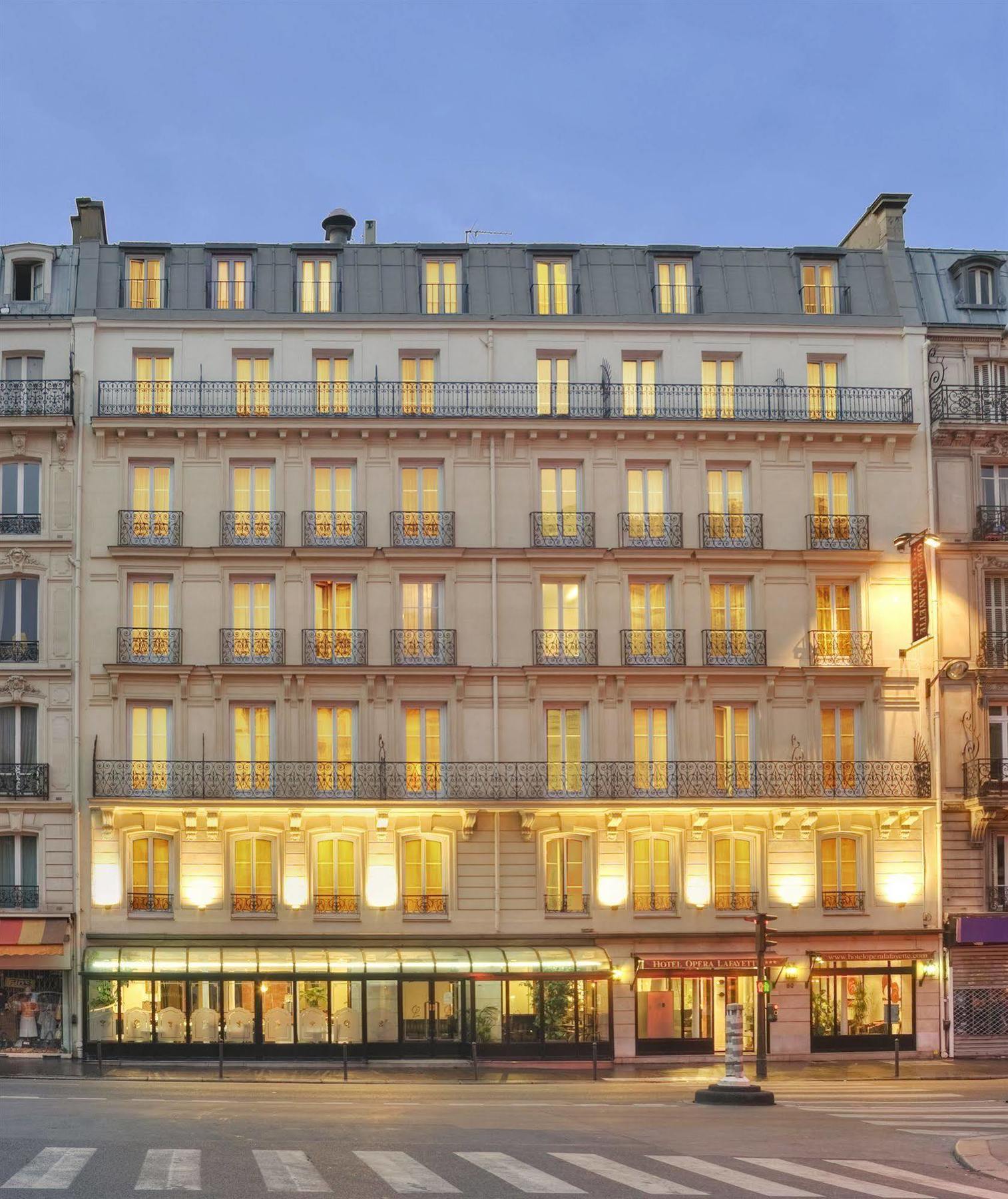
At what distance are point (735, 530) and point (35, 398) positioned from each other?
59.1ft

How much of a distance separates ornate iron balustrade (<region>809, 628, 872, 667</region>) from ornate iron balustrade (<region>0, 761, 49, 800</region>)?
63.1 ft

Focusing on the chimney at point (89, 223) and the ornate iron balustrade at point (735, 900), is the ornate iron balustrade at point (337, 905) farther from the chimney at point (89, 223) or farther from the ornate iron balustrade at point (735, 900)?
the chimney at point (89, 223)

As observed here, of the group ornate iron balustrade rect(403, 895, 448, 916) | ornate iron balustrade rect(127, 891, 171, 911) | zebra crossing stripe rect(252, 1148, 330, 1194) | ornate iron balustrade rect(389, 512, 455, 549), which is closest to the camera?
→ zebra crossing stripe rect(252, 1148, 330, 1194)

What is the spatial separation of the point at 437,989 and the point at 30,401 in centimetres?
1776

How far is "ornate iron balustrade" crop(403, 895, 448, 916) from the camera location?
42.9m

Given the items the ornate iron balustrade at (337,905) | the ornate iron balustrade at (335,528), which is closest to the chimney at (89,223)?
the ornate iron balustrade at (335,528)

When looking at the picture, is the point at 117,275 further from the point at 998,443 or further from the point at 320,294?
the point at 998,443

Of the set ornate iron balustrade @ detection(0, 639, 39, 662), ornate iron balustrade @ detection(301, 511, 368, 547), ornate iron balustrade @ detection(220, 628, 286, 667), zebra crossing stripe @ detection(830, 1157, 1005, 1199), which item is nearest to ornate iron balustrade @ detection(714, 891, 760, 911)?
ornate iron balustrade @ detection(220, 628, 286, 667)

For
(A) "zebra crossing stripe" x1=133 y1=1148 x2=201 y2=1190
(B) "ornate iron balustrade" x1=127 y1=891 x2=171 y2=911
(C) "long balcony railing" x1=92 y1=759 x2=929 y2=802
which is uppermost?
(C) "long balcony railing" x1=92 y1=759 x2=929 y2=802

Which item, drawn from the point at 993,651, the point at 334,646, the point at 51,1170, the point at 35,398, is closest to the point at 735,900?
the point at 993,651

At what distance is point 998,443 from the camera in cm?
4528

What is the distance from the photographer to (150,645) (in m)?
43.3

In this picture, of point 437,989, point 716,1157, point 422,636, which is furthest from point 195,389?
point 716,1157

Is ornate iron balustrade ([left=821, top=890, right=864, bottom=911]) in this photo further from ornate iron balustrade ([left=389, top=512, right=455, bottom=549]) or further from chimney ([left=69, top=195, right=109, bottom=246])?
chimney ([left=69, top=195, right=109, bottom=246])
